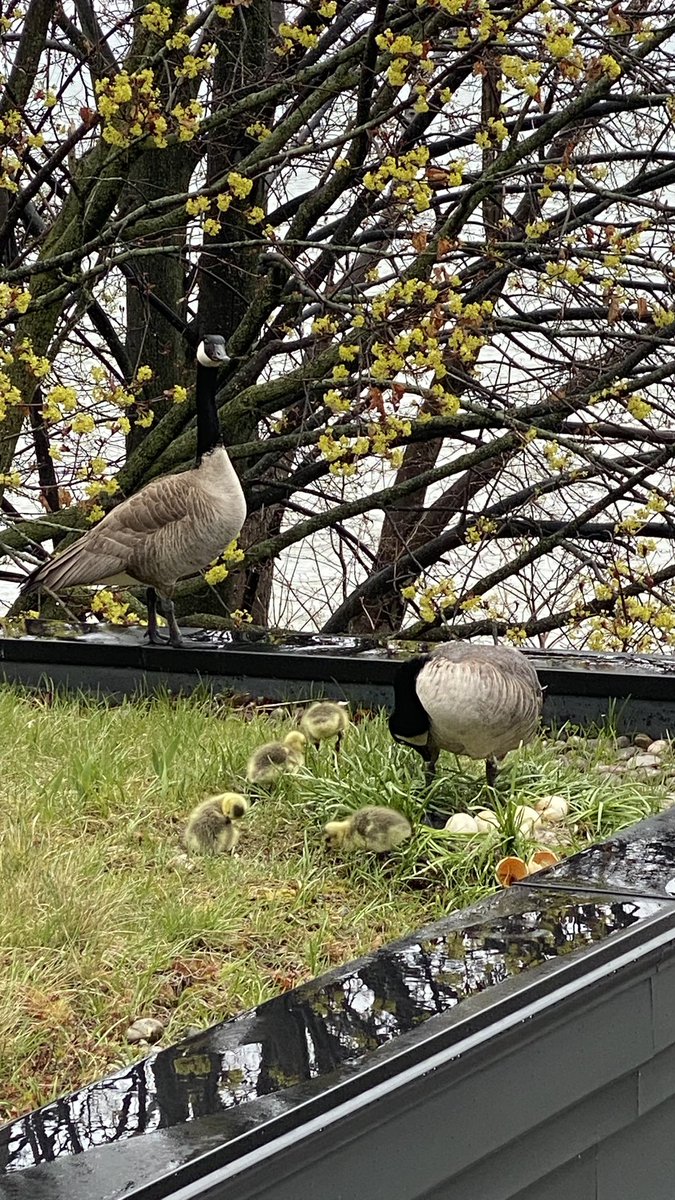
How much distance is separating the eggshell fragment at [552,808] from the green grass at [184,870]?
4 cm

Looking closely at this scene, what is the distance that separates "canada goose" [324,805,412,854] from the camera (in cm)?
309

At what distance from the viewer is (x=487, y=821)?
3.30m

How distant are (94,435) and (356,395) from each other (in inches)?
123

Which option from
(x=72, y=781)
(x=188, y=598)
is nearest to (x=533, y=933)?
(x=72, y=781)

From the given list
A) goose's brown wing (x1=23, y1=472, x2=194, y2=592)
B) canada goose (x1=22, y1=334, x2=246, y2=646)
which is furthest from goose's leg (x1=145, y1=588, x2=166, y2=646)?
A: goose's brown wing (x1=23, y1=472, x2=194, y2=592)

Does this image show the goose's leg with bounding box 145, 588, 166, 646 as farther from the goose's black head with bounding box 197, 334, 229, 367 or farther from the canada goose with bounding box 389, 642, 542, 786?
the canada goose with bounding box 389, 642, 542, 786

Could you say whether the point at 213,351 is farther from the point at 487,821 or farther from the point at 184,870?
the point at 184,870

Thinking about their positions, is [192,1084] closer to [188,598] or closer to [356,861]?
[356,861]

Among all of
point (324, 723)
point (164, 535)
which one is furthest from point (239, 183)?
point (324, 723)

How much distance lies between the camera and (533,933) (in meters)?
2.17

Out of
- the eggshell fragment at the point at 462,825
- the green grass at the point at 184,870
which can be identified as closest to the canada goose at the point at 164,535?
the green grass at the point at 184,870

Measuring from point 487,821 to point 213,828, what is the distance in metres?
0.64

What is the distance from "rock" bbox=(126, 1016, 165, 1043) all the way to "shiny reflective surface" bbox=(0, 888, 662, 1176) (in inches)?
17.0

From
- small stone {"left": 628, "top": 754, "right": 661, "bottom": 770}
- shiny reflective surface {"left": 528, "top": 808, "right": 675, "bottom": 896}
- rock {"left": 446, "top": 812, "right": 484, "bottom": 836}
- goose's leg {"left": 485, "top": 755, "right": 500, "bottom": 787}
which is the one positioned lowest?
rock {"left": 446, "top": 812, "right": 484, "bottom": 836}
